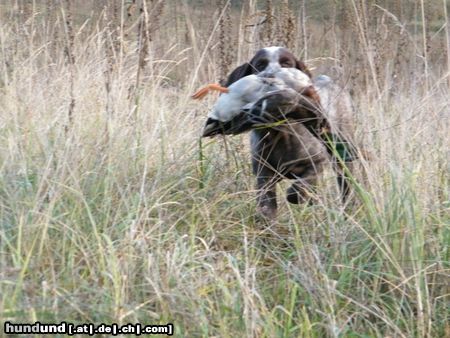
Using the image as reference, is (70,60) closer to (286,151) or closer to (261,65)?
(261,65)

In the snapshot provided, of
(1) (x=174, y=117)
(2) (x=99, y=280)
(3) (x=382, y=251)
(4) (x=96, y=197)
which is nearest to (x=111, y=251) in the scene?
(2) (x=99, y=280)

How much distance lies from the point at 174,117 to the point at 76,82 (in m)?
0.55

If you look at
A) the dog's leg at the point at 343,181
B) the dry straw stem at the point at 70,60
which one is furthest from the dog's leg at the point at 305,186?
the dry straw stem at the point at 70,60

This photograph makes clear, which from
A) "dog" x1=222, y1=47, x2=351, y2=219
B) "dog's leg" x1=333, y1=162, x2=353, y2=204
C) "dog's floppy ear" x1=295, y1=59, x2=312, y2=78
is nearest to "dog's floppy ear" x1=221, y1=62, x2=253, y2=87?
"dog" x1=222, y1=47, x2=351, y2=219

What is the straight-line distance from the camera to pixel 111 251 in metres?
2.59

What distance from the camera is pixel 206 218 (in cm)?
326

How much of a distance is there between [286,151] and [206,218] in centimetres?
74

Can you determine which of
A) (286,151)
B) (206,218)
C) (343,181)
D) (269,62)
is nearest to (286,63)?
(269,62)

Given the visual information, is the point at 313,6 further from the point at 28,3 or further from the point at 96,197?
the point at 96,197

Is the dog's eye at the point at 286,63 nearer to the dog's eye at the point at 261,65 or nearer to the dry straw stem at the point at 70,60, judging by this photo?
the dog's eye at the point at 261,65

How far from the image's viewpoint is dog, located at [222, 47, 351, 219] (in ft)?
11.8

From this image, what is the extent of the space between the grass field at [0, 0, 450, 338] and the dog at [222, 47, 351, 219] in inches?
3.1

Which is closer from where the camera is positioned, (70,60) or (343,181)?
(343,181)

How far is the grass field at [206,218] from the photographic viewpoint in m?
2.55
